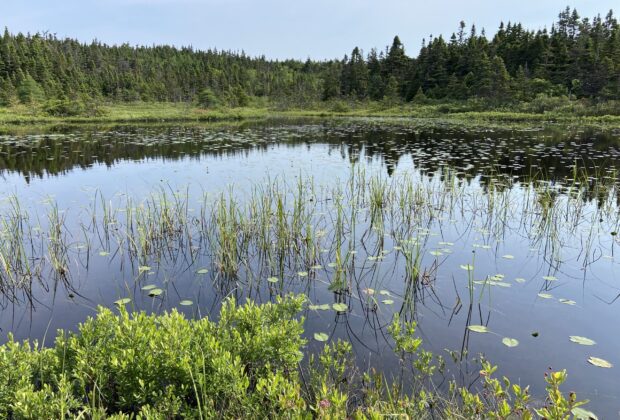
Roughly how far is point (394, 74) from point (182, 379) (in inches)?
3169

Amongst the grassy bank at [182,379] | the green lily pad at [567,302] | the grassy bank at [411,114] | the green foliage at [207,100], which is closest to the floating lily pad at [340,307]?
the grassy bank at [182,379]

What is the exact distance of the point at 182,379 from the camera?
277 cm

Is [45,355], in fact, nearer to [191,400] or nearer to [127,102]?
[191,400]

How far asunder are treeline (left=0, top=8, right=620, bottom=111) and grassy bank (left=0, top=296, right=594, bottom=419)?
56.1m

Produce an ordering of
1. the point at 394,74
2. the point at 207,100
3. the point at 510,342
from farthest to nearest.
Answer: the point at 394,74 → the point at 207,100 → the point at 510,342

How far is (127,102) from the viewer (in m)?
72.8

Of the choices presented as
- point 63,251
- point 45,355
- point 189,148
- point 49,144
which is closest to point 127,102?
point 49,144

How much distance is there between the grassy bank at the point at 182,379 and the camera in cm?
246

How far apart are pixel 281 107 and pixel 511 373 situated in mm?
71375

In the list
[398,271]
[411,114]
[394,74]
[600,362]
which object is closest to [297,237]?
[398,271]

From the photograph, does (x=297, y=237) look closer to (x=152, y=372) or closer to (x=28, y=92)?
(x=152, y=372)

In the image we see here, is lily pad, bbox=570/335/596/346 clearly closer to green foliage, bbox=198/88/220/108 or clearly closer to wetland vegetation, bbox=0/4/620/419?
wetland vegetation, bbox=0/4/620/419

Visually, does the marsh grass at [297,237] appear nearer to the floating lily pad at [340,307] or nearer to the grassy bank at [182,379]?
the floating lily pad at [340,307]

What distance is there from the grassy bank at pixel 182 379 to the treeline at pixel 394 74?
56.1m
